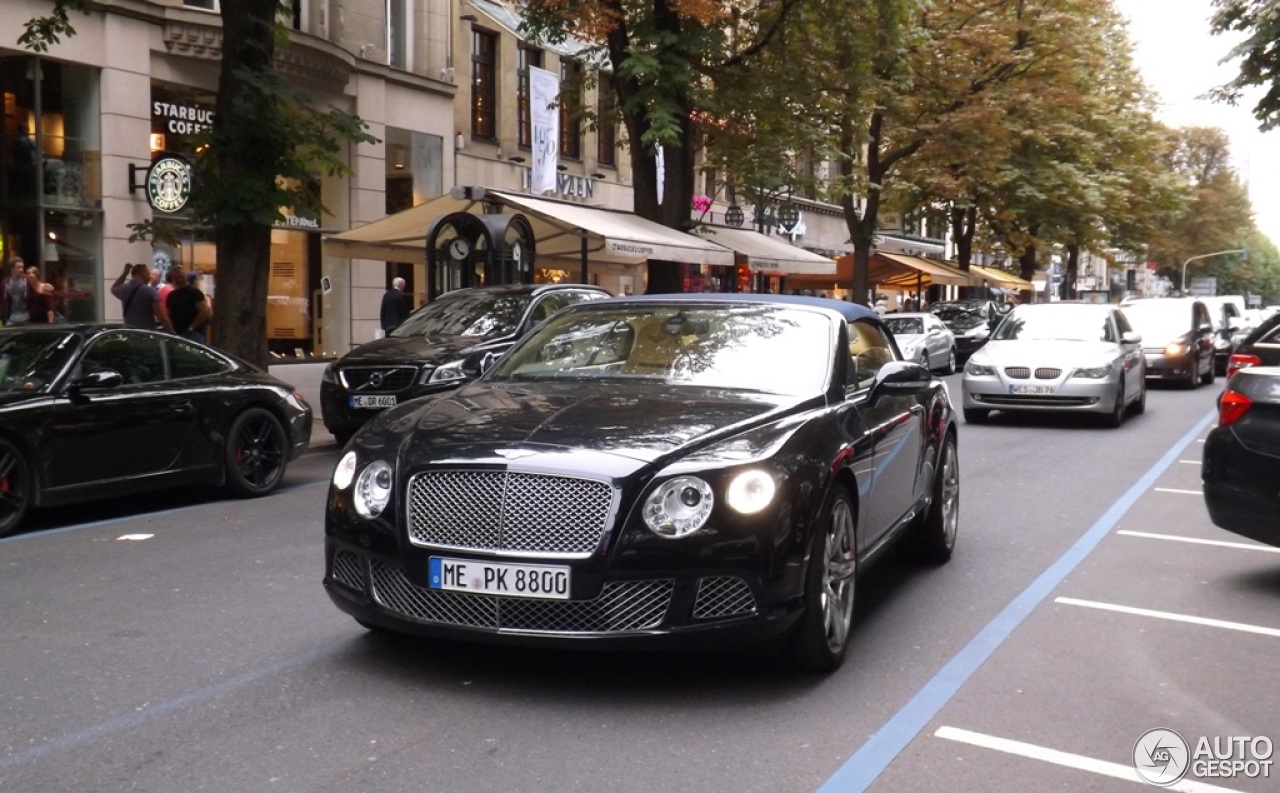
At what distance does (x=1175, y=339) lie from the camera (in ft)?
74.5

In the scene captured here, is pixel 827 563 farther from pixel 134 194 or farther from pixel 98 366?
pixel 134 194

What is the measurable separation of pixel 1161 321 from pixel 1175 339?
551 millimetres

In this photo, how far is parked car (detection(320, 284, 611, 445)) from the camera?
13273 mm

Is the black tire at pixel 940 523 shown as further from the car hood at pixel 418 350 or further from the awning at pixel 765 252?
the awning at pixel 765 252

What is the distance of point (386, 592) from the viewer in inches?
199

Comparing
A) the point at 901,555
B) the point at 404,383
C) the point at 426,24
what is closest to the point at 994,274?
the point at 426,24

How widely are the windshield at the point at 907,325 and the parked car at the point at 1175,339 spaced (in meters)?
4.61

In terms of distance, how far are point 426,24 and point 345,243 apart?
864cm

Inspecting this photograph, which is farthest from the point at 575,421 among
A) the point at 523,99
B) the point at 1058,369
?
the point at 523,99

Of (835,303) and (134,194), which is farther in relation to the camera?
Answer: (134,194)

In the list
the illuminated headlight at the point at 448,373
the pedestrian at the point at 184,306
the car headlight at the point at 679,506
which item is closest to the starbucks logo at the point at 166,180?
the pedestrian at the point at 184,306

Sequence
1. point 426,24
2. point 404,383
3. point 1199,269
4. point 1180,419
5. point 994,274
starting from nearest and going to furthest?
point 404,383
point 1180,419
point 426,24
point 994,274
point 1199,269

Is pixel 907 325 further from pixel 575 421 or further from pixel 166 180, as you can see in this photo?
pixel 575 421

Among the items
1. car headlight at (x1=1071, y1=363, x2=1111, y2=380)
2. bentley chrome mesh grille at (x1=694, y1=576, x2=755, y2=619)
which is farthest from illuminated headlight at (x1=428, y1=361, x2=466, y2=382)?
bentley chrome mesh grille at (x1=694, y1=576, x2=755, y2=619)
